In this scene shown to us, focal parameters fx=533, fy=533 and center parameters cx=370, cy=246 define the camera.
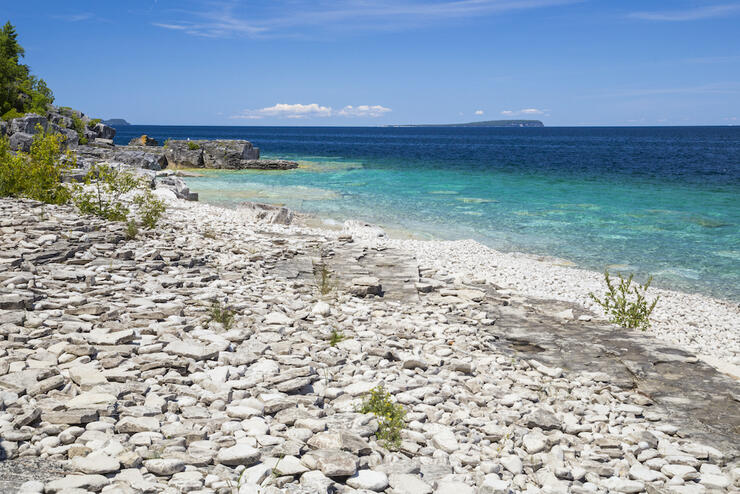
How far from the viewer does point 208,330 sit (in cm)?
711

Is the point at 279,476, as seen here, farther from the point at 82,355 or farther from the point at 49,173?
the point at 49,173

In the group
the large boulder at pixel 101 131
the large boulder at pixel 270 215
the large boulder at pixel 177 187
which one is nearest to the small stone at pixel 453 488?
the large boulder at pixel 270 215

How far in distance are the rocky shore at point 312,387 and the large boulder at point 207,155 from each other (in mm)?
40471

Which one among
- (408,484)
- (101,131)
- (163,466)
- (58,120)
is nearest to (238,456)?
(163,466)

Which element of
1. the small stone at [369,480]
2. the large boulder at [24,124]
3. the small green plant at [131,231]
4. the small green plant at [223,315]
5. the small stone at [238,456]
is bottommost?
the small stone at [369,480]

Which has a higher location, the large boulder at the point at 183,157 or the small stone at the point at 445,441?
the large boulder at the point at 183,157

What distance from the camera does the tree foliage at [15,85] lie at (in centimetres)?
3953

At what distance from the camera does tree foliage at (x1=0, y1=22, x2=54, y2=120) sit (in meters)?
39.5

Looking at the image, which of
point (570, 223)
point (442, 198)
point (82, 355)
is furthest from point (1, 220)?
point (442, 198)

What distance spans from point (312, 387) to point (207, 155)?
47.7 m

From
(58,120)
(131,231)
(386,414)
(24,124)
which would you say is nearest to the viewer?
(386,414)

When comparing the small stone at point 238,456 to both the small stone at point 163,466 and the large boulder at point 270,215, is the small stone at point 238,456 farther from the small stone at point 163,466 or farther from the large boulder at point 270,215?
the large boulder at point 270,215

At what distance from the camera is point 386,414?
5.35 meters

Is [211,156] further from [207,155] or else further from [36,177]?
[36,177]
